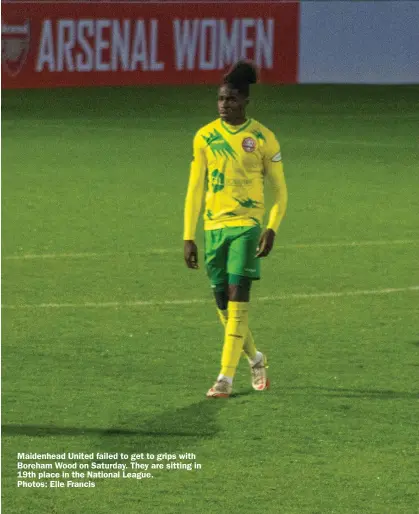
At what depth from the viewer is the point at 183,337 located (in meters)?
11.0

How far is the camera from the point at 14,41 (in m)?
28.0

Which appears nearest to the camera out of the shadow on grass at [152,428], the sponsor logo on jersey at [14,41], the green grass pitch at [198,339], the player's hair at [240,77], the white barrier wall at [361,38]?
the green grass pitch at [198,339]

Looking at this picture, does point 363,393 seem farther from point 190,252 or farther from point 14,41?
point 14,41

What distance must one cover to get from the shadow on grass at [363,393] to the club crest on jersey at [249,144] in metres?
1.49

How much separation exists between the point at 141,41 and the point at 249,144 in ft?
65.7

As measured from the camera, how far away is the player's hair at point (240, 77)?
29.3 feet

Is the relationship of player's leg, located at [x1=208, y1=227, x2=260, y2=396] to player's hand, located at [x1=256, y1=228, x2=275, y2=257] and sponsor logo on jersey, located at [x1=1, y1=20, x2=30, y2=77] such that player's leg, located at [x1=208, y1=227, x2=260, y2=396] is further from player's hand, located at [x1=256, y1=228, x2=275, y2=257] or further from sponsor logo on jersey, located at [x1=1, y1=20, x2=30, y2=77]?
sponsor logo on jersey, located at [x1=1, y1=20, x2=30, y2=77]

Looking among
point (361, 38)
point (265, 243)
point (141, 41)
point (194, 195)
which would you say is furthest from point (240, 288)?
point (361, 38)

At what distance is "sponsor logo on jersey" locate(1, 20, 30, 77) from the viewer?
1102 inches

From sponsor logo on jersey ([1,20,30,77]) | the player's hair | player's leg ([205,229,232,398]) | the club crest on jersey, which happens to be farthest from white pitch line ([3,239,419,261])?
sponsor logo on jersey ([1,20,30,77])

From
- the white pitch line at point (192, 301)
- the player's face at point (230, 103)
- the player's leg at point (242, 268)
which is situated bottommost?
the white pitch line at point (192, 301)

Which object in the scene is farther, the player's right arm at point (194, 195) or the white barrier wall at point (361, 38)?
the white barrier wall at point (361, 38)

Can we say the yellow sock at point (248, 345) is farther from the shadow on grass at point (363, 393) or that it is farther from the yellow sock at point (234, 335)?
the shadow on grass at point (363, 393)

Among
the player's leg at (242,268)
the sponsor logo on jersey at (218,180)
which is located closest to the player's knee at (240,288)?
the player's leg at (242,268)
